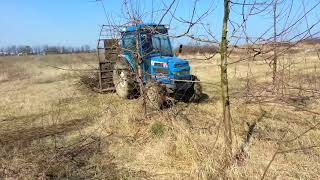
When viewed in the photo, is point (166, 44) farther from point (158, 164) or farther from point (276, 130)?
point (158, 164)

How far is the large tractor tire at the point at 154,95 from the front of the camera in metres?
7.42

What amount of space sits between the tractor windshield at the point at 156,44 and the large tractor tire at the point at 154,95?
1.34 meters

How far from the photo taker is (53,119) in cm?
803

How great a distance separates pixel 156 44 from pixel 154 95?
6.73ft

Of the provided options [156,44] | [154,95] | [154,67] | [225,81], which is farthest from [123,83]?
[225,81]

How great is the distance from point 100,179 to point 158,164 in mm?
849

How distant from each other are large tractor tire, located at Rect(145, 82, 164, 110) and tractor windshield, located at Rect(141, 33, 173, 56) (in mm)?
1340

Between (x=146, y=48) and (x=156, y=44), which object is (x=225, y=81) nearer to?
(x=146, y=48)

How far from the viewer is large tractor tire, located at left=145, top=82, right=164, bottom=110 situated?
742 centimetres

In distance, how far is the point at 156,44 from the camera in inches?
372

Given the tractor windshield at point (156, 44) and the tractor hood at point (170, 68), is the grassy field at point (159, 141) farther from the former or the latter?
the tractor windshield at point (156, 44)

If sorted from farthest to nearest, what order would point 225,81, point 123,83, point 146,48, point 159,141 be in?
point 123,83
point 146,48
point 159,141
point 225,81

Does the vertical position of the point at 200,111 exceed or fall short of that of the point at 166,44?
it falls short

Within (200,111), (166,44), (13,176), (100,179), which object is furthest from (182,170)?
(166,44)
